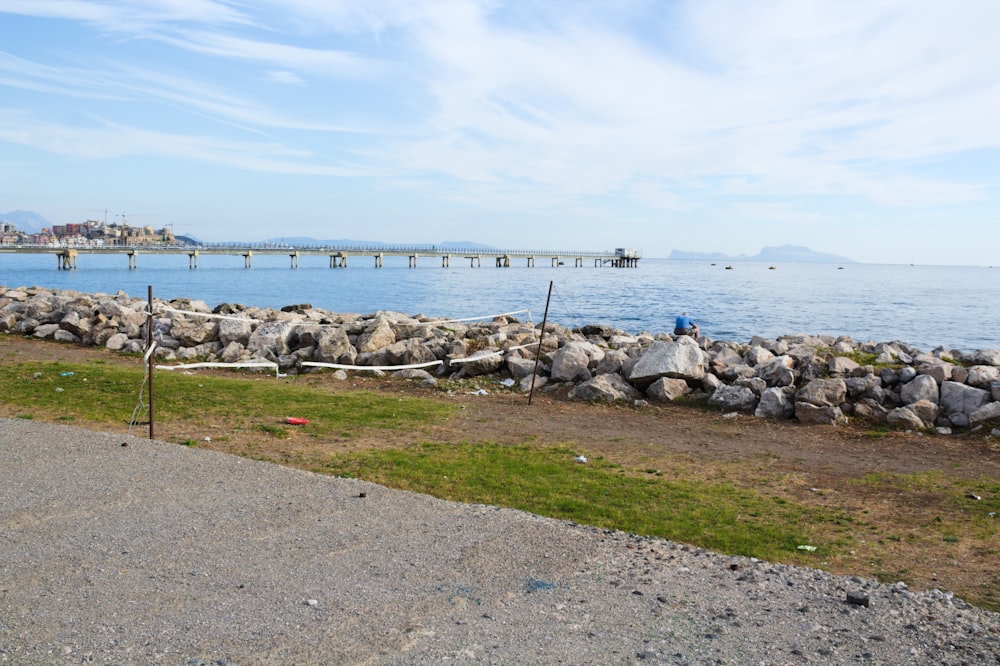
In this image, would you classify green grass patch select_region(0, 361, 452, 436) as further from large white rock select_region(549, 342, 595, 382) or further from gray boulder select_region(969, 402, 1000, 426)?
gray boulder select_region(969, 402, 1000, 426)

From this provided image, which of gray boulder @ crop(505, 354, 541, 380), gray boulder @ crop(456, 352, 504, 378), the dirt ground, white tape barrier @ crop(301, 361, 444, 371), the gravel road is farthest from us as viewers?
white tape barrier @ crop(301, 361, 444, 371)

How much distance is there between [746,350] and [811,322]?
4304 centimetres

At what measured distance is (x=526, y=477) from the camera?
9.16 meters

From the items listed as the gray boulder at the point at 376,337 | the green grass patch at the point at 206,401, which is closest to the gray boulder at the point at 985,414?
Result: the green grass patch at the point at 206,401

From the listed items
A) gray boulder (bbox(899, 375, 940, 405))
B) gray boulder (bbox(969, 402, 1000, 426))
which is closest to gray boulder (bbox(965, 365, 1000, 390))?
gray boulder (bbox(899, 375, 940, 405))

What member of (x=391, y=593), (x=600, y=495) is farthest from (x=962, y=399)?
(x=391, y=593)

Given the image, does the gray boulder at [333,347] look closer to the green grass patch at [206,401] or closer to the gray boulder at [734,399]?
the green grass patch at [206,401]

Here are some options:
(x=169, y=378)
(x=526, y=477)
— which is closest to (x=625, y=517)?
(x=526, y=477)

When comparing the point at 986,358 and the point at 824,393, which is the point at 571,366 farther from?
the point at 986,358

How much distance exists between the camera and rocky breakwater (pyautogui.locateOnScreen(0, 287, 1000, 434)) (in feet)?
44.1

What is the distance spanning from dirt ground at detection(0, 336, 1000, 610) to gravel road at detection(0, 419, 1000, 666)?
119 centimetres

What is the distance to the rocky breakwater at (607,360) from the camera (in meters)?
13.5

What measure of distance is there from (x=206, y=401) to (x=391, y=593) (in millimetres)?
8887

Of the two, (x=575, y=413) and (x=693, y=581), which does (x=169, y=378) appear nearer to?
(x=575, y=413)
